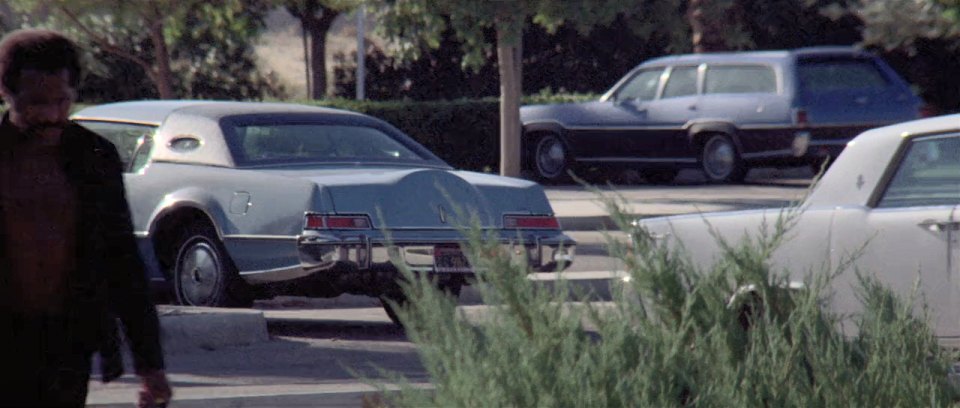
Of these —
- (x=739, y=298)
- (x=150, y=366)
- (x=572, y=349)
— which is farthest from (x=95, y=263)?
(x=739, y=298)

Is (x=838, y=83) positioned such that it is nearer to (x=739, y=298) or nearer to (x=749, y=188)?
(x=749, y=188)

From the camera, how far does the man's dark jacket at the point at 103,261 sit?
4.21 meters

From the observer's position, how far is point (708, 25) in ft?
90.5

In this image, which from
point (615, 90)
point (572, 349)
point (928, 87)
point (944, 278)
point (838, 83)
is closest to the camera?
point (572, 349)

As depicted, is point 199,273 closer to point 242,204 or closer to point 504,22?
point 242,204

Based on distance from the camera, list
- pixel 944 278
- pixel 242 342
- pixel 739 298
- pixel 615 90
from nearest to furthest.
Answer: pixel 739 298 < pixel 944 278 < pixel 242 342 < pixel 615 90

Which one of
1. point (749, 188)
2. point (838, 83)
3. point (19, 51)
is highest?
point (19, 51)

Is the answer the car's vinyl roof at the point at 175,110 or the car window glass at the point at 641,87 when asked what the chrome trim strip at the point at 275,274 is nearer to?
the car's vinyl roof at the point at 175,110

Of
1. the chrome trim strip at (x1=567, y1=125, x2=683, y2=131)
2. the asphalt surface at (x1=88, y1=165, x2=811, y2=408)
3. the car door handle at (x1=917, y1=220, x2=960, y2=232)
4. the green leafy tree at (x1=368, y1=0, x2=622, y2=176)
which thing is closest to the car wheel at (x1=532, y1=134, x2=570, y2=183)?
the chrome trim strip at (x1=567, y1=125, x2=683, y2=131)

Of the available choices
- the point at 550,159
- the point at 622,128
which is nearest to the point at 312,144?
the point at 622,128

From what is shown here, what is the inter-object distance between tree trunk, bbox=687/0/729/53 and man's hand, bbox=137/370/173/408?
2362cm

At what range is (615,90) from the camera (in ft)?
76.8

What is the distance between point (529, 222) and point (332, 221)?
1.24 m

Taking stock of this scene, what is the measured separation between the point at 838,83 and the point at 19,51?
18132 millimetres
